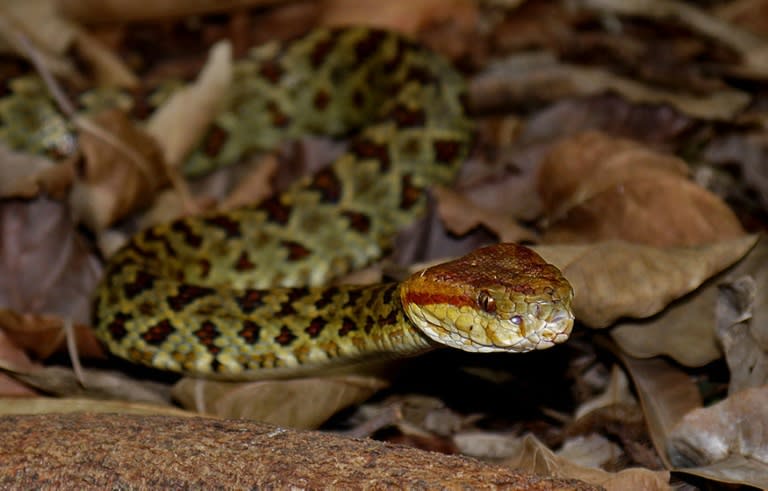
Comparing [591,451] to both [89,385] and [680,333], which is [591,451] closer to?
[680,333]

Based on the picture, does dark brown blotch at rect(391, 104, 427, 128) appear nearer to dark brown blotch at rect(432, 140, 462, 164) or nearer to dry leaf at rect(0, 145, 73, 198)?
dark brown blotch at rect(432, 140, 462, 164)

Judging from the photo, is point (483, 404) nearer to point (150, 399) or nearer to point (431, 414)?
point (431, 414)

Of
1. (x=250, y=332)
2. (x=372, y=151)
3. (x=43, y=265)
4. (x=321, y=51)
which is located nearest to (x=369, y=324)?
(x=250, y=332)

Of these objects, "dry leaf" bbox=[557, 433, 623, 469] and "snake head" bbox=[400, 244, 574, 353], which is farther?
"dry leaf" bbox=[557, 433, 623, 469]

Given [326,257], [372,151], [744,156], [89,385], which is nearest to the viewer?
[89,385]

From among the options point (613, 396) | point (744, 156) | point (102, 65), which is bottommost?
point (613, 396)

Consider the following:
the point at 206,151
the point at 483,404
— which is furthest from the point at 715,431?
the point at 206,151

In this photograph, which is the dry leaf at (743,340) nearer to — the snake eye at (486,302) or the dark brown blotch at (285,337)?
the snake eye at (486,302)

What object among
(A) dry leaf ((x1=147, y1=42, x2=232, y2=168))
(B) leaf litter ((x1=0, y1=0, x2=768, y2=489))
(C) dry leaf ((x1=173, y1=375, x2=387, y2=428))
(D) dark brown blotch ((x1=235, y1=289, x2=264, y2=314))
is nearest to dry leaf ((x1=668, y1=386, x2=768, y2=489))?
(B) leaf litter ((x1=0, y1=0, x2=768, y2=489))
